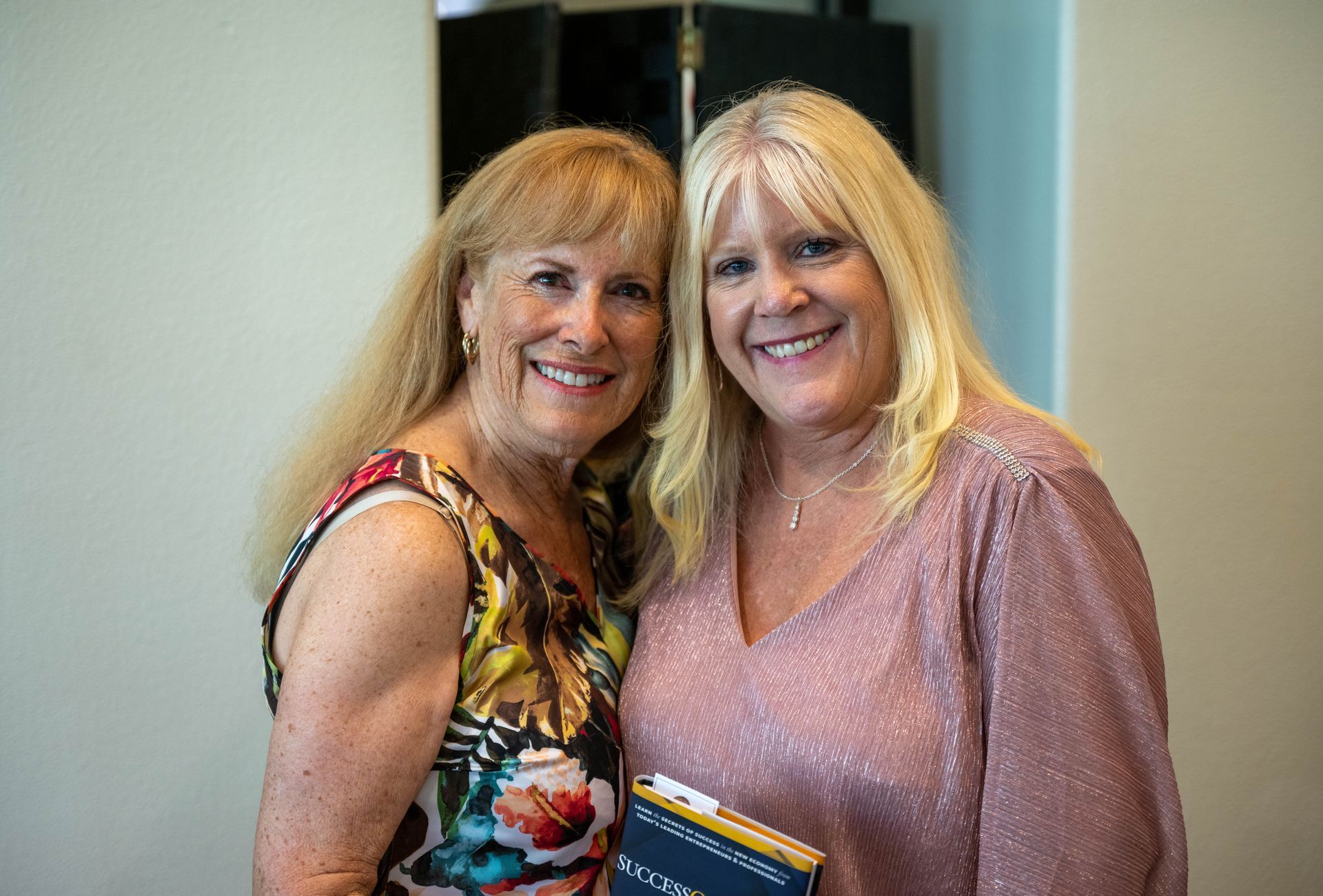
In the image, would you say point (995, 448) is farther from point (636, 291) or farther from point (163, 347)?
point (163, 347)

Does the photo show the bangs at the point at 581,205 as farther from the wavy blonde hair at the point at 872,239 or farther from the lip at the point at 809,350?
the lip at the point at 809,350

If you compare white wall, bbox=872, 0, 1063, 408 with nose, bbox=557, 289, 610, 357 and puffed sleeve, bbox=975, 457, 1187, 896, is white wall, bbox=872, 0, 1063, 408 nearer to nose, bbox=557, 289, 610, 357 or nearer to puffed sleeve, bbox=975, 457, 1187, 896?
puffed sleeve, bbox=975, 457, 1187, 896

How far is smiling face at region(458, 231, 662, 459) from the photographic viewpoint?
154 cm

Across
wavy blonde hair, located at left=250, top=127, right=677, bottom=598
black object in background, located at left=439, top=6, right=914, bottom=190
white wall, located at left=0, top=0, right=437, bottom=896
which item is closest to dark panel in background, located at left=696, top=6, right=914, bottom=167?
black object in background, located at left=439, top=6, right=914, bottom=190

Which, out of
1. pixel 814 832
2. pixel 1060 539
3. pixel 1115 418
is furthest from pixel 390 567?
pixel 1115 418

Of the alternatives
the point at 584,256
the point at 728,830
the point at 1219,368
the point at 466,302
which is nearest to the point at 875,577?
the point at 728,830

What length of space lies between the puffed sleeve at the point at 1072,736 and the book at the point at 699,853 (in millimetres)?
293

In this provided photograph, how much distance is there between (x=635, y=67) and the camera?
8.10 feet

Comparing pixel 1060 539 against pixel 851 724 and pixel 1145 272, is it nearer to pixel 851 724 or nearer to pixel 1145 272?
pixel 851 724

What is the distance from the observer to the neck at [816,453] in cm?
162

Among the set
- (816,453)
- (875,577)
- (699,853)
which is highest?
(816,453)

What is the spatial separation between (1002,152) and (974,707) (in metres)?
1.58

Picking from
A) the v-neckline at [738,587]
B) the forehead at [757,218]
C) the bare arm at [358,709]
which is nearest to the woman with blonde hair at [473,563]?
the bare arm at [358,709]

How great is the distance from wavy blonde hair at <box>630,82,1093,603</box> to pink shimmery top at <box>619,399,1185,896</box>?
64 mm
